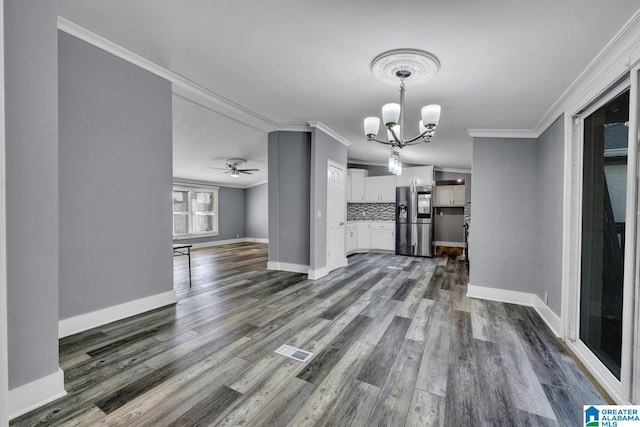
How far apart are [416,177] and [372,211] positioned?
4.92ft

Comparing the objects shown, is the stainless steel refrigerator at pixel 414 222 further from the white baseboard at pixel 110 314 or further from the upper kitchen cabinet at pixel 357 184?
the white baseboard at pixel 110 314

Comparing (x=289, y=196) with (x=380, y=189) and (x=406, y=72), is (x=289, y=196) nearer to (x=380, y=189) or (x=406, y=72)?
→ (x=406, y=72)

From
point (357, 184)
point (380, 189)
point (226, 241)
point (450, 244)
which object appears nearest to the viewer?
point (380, 189)

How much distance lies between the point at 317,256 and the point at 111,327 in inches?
111

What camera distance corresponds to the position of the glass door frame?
1622 mm

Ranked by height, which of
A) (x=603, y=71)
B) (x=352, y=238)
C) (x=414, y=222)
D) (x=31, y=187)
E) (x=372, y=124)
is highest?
(x=603, y=71)

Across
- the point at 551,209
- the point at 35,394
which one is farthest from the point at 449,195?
the point at 35,394

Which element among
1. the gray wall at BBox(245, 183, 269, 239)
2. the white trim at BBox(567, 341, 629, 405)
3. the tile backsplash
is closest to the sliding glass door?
the white trim at BBox(567, 341, 629, 405)

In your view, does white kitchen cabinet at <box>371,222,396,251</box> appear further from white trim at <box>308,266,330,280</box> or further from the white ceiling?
the white ceiling

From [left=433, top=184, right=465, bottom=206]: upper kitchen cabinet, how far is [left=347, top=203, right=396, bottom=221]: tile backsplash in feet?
5.03

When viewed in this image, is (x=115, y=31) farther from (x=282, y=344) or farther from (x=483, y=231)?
(x=483, y=231)

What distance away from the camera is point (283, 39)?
6.96 ft

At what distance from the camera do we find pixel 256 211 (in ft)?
34.6

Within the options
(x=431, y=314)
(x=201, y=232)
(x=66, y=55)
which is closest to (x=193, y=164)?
(x=201, y=232)
